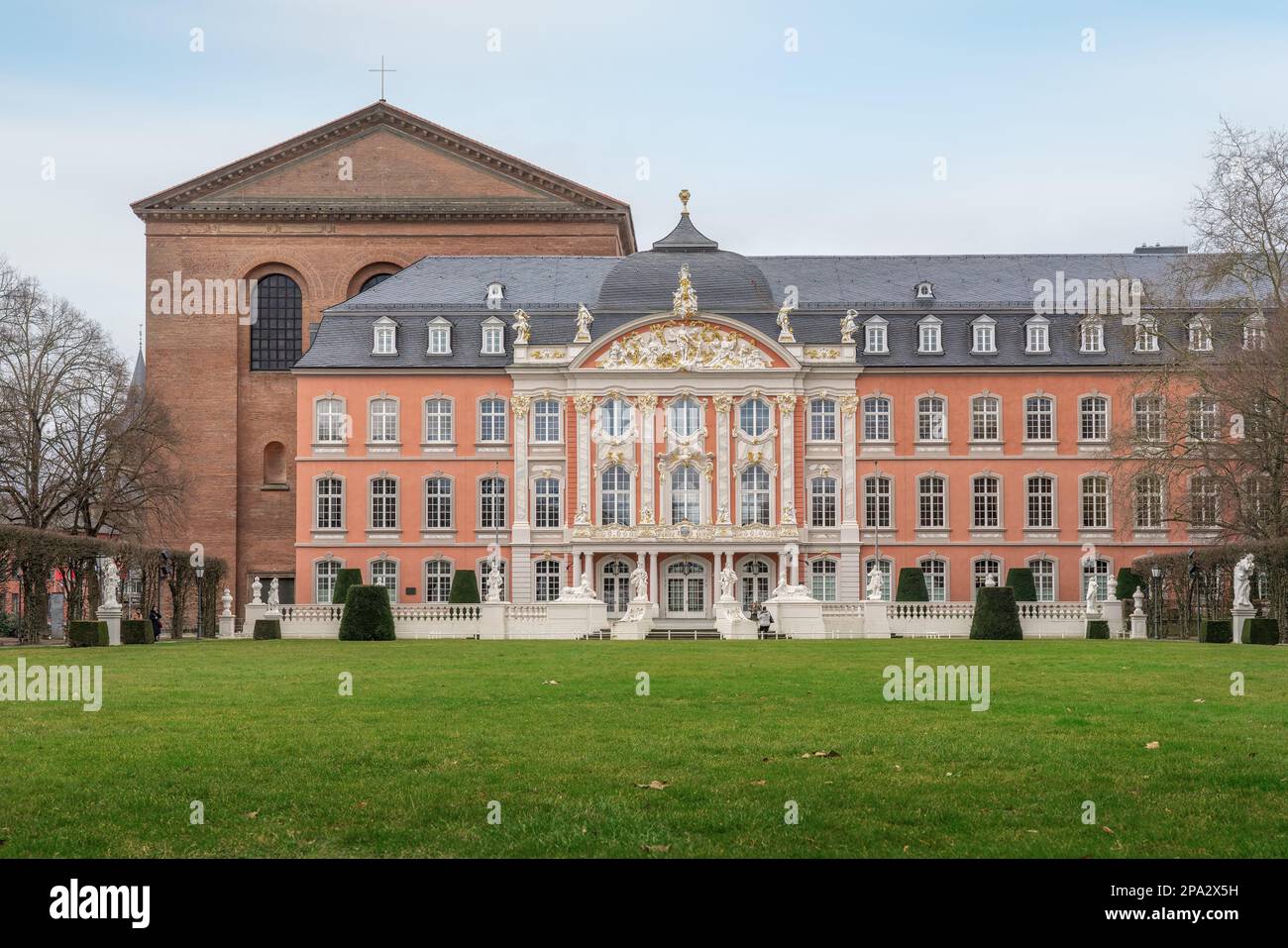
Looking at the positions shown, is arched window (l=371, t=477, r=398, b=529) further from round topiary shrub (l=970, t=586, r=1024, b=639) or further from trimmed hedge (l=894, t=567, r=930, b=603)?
round topiary shrub (l=970, t=586, r=1024, b=639)

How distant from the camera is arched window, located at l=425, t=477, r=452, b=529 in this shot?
63562 millimetres

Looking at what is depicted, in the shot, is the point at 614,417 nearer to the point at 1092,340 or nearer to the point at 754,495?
the point at 754,495

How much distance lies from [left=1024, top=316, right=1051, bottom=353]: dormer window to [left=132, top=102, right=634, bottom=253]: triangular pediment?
18368 mm

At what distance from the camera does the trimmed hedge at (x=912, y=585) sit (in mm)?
56844

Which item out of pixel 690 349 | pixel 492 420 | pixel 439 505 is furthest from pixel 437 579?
pixel 690 349

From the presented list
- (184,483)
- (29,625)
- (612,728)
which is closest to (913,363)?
(184,483)

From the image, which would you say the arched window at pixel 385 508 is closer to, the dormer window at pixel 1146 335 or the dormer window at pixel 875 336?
the dormer window at pixel 875 336

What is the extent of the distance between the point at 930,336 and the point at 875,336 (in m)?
2.11

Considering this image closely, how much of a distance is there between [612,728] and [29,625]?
92.6ft

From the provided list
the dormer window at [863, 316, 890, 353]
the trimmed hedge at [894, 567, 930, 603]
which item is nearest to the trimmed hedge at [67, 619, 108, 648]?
the trimmed hedge at [894, 567, 930, 603]

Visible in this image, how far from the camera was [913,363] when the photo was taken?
6300 cm

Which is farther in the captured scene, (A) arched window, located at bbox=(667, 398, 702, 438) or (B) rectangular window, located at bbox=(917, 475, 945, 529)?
(B) rectangular window, located at bbox=(917, 475, 945, 529)
